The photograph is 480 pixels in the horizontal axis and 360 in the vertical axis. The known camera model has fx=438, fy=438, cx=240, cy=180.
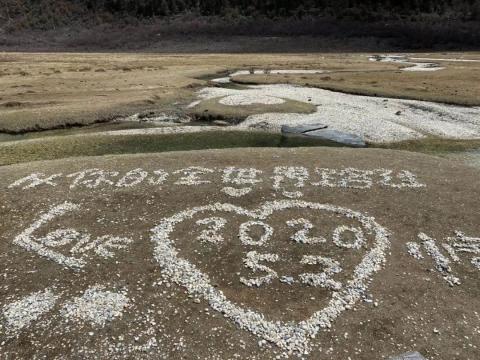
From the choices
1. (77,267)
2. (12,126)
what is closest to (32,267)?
(77,267)

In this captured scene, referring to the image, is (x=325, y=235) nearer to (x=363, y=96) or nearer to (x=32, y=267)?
(x=32, y=267)

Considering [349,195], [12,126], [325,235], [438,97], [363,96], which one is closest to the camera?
[325,235]

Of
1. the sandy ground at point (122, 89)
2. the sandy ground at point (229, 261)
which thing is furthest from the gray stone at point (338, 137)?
the sandy ground at point (122, 89)

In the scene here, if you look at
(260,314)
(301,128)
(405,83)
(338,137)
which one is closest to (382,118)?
(338,137)

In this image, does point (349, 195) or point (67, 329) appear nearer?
point (67, 329)

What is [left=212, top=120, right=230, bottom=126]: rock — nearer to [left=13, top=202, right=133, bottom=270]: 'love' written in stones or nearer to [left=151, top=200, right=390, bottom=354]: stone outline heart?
[left=151, top=200, right=390, bottom=354]: stone outline heart

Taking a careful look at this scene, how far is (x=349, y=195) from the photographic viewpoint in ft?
84.9

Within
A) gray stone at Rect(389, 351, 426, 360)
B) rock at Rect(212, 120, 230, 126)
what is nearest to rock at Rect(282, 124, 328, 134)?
rock at Rect(212, 120, 230, 126)

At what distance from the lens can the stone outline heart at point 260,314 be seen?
15695 millimetres

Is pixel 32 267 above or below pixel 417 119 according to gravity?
above

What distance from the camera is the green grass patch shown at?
127 ft

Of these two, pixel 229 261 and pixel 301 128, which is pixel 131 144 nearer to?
pixel 301 128

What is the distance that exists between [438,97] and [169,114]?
3661 cm

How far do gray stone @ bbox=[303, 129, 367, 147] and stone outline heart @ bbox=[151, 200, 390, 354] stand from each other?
17.9 m
